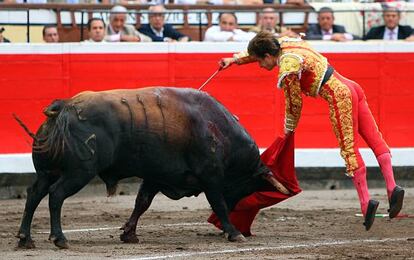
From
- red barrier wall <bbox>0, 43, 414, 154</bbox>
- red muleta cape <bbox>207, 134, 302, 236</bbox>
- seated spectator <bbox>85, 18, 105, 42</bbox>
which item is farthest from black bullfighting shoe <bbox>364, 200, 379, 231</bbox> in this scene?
seated spectator <bbox>85, 18, 105, 42</bbox>

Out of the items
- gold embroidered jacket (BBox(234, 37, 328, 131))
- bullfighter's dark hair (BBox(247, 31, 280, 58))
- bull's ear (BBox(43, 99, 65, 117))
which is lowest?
bull's ear (BBox(43, 99, 65, 117))

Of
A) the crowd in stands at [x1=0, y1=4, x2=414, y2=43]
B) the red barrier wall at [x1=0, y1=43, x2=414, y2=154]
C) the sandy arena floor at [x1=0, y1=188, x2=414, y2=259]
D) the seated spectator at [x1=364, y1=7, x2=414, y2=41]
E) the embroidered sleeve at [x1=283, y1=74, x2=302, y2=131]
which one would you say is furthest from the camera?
the seated spectator at [x1=364, y1=7, x2=414, y2=41]

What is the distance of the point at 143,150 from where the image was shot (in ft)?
29.2

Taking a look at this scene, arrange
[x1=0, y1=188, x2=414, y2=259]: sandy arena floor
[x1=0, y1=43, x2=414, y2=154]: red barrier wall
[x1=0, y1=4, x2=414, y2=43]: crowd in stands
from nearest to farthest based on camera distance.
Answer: [x1=0, y1=188, x2=414, y2=259]: sandy arena floor
[x1=0, y1=43, x2=414, y2=154]: red barrier wall
[x1=0, y1=4, x2=414, y2=43]: crowd in stands

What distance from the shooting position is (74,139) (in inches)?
340

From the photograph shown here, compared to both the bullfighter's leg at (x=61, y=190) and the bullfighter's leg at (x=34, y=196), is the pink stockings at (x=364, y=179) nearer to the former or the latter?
the bullfighter's leg at (x=61, y=190)

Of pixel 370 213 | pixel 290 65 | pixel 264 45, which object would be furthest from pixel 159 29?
pixel 370 213

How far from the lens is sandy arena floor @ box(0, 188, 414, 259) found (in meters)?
8.45

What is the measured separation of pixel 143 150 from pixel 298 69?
3.86ft

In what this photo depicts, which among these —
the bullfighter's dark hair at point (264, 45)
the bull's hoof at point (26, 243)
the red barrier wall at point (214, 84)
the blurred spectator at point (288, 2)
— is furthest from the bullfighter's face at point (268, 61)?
the blurred spectator at point (288, 2)

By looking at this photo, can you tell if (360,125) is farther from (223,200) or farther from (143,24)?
(143,24)

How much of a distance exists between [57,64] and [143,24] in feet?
3.64

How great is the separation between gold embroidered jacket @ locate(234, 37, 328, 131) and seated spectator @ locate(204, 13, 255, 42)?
3.65 m

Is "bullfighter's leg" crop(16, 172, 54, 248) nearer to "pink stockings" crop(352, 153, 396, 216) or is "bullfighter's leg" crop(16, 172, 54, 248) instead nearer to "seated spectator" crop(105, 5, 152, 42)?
"pink stockings" crop(352, 153, 396, 216)
